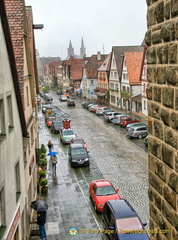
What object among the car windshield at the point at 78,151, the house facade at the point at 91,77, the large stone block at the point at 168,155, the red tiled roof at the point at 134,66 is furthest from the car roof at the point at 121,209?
the house facade at the point at 91,77

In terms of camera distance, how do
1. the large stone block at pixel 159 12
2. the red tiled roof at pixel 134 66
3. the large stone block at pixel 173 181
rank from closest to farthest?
the large stone block at pixel 173 181 → the large stone block at pixel 159 12 → the red tiled roof at pixel 134 66

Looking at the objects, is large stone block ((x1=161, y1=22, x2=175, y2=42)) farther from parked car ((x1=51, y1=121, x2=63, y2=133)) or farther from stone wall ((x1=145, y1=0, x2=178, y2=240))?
parked car ((x1=51, y1=121, x2=63, y2=133))

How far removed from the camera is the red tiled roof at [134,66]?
164ft

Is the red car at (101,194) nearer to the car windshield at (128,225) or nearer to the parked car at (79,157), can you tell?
the car windshield at (128,225)

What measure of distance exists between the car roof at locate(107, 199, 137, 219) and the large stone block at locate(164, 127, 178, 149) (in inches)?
347

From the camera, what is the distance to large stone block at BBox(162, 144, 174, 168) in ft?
13.4

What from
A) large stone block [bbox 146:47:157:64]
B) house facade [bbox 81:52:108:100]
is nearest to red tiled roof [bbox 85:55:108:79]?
house facade [bbox 81:52:108:100]

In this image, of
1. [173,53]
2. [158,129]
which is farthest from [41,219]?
[173,53]

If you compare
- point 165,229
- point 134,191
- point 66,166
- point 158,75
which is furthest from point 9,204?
point 66,166

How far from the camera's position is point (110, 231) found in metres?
12.0

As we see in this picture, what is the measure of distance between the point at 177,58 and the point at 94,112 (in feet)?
166

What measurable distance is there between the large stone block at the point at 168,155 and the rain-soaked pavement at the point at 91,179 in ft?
33.1

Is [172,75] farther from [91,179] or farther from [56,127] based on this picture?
[56,127]

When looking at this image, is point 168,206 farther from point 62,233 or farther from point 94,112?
point 94,112
